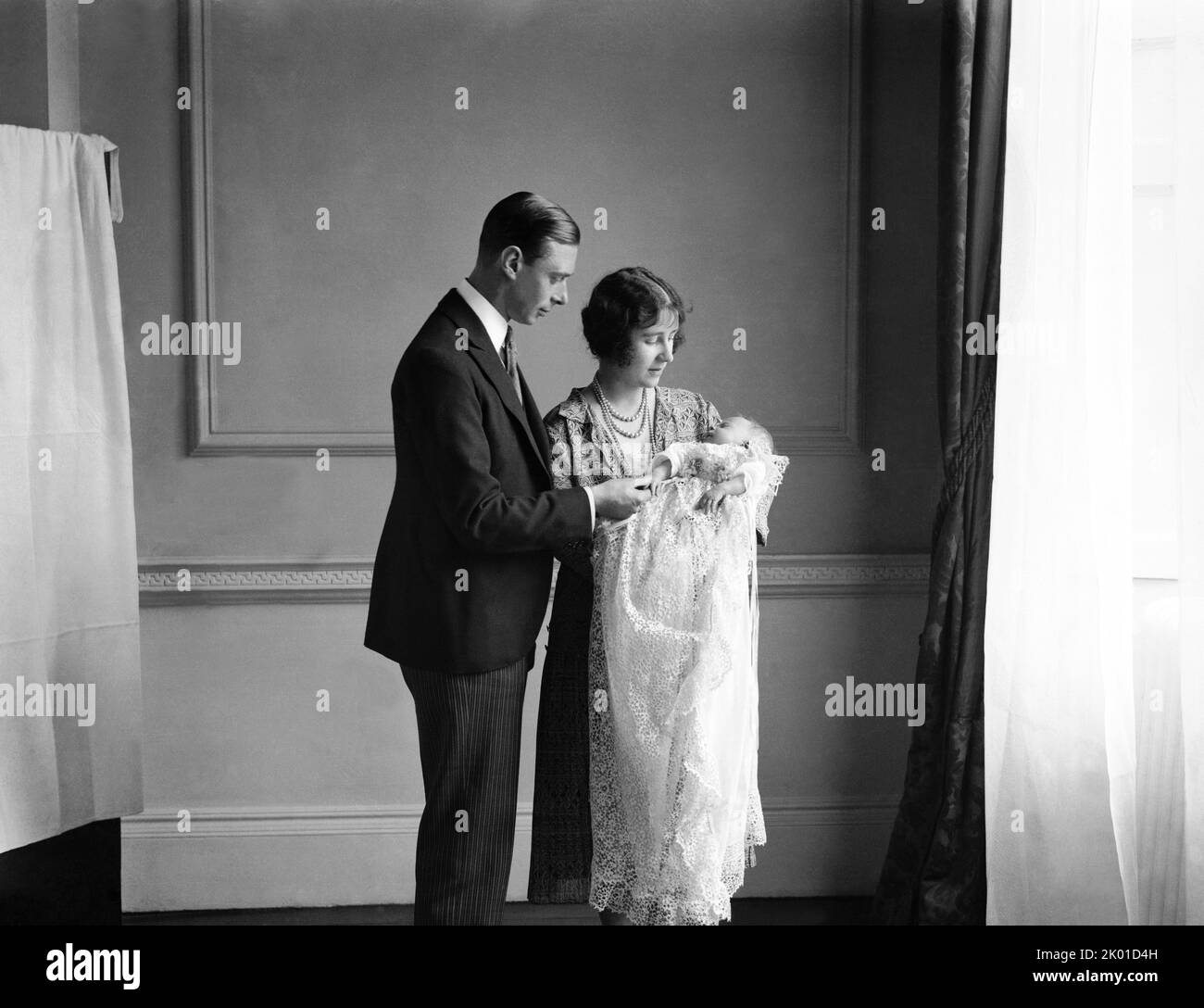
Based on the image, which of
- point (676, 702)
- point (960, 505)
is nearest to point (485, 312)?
point (676, 702)

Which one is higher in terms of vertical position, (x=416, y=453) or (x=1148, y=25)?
(x=1148, y=25)

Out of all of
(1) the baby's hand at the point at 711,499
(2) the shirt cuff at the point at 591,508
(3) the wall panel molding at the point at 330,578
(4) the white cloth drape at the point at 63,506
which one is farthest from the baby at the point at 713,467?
(4) the white cloth drape at the point at 63,506

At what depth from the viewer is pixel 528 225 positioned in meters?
1.82

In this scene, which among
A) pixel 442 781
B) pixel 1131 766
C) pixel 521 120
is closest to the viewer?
pixel 442 781

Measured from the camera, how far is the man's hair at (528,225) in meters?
1.81

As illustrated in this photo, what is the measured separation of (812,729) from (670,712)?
3.06ft

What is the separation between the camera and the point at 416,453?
1819mm

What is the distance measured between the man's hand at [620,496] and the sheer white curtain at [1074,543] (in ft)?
2.67

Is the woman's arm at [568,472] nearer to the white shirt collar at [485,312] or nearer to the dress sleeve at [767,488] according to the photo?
the white shirt collar at [485,312]

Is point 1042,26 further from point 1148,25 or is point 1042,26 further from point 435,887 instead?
point 435,887

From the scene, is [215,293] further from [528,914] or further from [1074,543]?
[1074,543]

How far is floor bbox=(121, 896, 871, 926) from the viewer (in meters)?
2.51

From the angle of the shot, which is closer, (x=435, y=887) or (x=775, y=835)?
(x=435, y=887)
